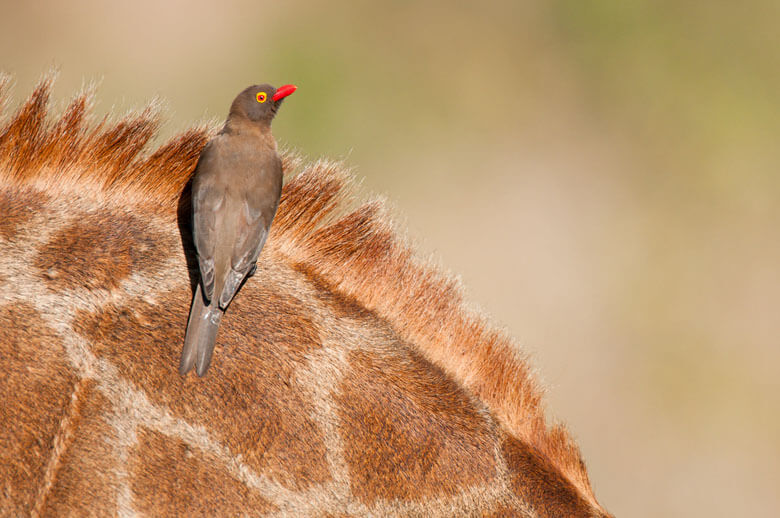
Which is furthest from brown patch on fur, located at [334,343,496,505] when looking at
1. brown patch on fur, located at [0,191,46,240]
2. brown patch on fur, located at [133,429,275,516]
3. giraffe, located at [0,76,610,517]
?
brown patch on fur, located at [0,191,46,240]

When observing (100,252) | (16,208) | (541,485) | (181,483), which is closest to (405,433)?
(541,485)

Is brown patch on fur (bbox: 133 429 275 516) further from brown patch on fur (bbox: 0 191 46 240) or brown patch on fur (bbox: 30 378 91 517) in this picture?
brown patch on fur (bbox: 0 191 46 240)

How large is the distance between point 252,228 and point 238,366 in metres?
0.26

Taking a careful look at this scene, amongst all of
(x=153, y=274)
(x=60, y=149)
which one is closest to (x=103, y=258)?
(x=153, y=274)

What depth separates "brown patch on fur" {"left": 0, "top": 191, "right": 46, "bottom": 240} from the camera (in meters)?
1.48

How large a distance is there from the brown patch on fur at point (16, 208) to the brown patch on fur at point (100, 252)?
0.06 meters

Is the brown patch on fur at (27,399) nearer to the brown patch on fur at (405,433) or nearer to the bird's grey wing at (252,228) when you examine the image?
the bird's grey wing at (252,228)

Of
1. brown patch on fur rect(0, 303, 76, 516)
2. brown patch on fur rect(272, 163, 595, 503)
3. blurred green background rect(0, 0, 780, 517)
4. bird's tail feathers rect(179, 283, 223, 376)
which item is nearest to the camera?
brown patch on fur rect(0, 303, 76, 516)

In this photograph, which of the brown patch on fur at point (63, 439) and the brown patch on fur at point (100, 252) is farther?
the brown patch on fur at point (100, 252)

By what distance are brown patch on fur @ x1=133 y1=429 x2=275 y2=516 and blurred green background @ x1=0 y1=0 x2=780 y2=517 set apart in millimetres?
2242

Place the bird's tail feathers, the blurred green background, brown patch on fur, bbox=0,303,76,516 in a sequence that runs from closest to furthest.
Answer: brown patch on fur, bbox=0,303,76,516
the bird's tail feathers
the blurred green background

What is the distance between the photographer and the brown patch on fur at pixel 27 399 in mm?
→ 1336

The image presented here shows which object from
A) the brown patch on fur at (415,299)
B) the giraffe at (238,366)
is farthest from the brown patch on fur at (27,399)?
the brown patch on fur at (415,299)

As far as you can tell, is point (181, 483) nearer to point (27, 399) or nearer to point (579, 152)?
point (27, 399)
